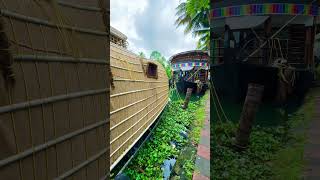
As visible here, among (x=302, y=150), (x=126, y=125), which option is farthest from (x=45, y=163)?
(x=126, y=125)

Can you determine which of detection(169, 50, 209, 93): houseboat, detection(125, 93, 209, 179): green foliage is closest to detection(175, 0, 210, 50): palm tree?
detection(125, 93, 209, 179): green foliage

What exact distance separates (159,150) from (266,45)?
410 centimetres

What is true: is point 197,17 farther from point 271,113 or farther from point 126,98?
point 126,98

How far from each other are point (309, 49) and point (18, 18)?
3.02 feet

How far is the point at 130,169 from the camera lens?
3.96 m

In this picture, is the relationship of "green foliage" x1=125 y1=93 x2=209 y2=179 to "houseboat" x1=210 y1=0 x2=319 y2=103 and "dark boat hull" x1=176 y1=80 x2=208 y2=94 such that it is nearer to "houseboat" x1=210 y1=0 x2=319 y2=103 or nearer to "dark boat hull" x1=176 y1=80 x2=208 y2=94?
"dark boat hull" x1=176 y1=80 x2=208 y2=94

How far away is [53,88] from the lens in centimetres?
93

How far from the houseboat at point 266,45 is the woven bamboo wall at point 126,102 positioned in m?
1.95

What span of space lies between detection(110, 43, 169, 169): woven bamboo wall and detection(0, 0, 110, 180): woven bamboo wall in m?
1.69

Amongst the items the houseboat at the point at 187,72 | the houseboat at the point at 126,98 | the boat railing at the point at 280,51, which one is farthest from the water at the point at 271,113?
the houseboat at the point at 187,72

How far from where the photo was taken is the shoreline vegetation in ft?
3.39

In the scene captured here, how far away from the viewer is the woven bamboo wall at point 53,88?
0.76 metres

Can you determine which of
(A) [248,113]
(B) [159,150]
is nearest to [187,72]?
(B) [159,150]

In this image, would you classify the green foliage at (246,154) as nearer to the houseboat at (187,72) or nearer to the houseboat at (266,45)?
the houseboat at (266,45)
